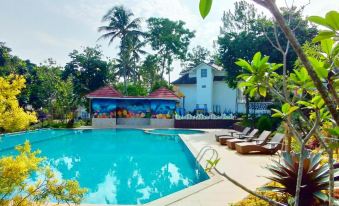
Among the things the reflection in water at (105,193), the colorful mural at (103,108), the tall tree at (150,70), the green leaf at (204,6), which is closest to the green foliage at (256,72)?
the green leaf at (204,6)

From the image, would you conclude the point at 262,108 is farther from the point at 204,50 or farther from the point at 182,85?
the point at 204,50

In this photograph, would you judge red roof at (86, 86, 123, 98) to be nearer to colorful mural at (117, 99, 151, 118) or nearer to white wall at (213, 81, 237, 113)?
colorful mural at (117, 99, 151, 118)

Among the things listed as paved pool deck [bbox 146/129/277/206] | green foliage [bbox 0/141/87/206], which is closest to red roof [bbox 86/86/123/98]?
paved pool deck [bbox 146/129/277/206]

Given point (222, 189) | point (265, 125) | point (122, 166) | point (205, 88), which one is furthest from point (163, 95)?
point (222, 189)

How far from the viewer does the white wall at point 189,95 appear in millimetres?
40750

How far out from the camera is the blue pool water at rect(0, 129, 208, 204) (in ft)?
31.0

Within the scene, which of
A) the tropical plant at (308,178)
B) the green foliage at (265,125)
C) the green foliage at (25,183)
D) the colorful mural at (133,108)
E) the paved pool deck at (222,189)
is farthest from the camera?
the colorful mural at (133,108)

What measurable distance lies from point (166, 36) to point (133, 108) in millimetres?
15180

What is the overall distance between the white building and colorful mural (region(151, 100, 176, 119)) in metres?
7.51

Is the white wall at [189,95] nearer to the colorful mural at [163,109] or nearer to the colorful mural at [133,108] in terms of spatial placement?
the colorful mural at [163,109]

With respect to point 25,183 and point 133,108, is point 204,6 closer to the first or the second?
point 25,183

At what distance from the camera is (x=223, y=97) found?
39.7 m

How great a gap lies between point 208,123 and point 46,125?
15.0m

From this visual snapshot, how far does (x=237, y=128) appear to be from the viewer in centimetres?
2408
